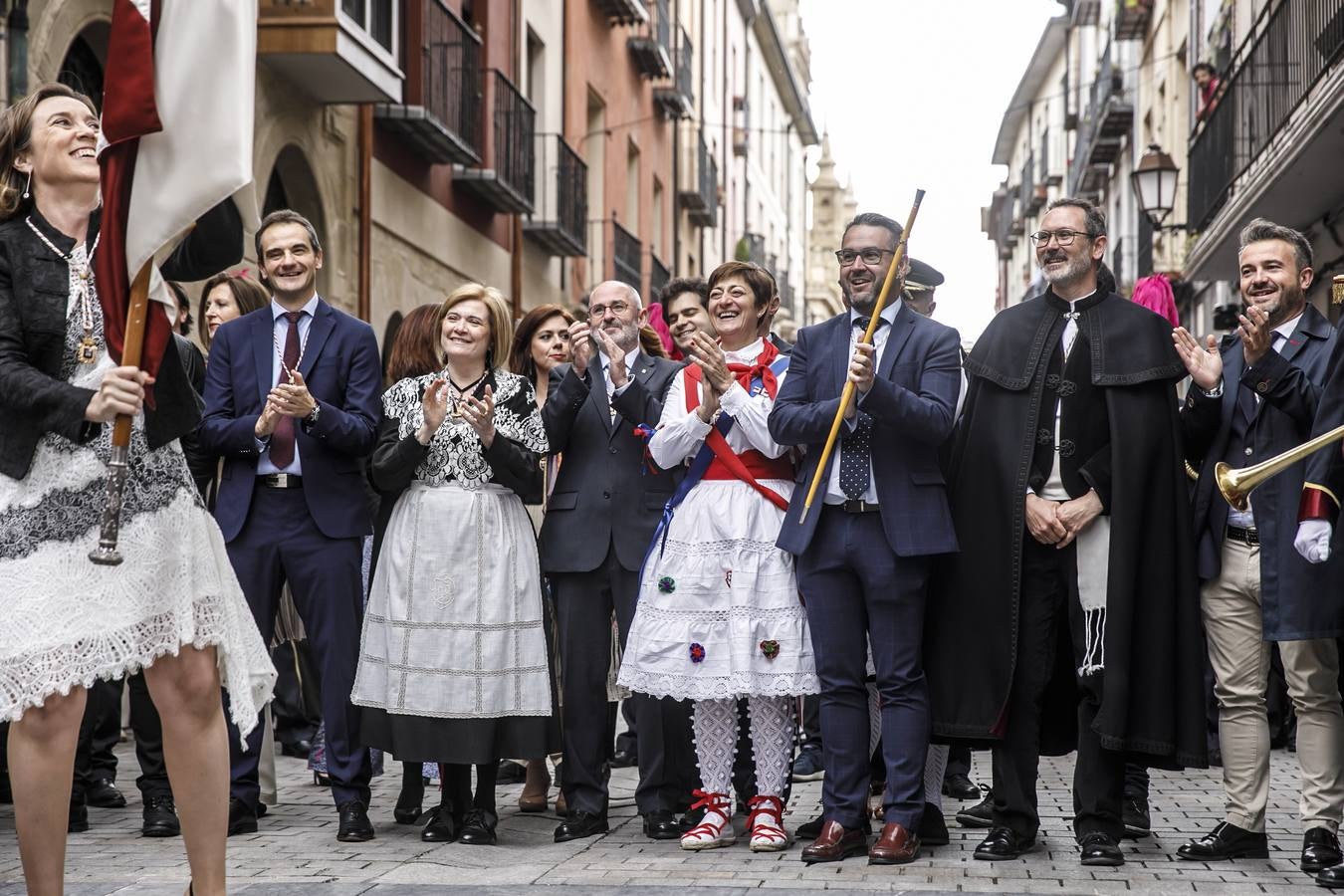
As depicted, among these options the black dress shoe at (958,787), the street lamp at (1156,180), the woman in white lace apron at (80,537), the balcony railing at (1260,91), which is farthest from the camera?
the street lamp at (1156,180)

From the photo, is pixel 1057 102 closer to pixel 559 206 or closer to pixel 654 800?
pixel 559 206

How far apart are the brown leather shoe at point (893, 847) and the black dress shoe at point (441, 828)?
60.5 inches

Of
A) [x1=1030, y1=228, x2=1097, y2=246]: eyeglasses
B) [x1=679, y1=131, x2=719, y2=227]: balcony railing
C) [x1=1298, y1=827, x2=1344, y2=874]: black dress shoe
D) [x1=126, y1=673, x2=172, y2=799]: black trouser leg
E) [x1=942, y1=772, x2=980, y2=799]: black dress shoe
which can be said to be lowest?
[x1=942, y1=772, x2=980, y2=799]: black dress shoe

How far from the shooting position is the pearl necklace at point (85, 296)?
4473mm

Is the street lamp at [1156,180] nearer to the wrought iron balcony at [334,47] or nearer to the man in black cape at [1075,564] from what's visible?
the wrought iron balcony at [334,47]

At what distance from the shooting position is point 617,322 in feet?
22.4

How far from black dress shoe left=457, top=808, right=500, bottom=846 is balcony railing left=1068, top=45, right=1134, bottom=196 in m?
25.6

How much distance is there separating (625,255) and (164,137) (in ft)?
72.9

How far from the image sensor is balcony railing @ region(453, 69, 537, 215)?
59.5 feet

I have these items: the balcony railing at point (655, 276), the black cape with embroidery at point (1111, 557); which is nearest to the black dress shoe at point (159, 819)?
the black cape with embroidery at point (1111, 557)

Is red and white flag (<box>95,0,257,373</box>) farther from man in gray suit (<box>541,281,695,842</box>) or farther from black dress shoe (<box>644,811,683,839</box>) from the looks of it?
black dress shoe (<box>644,811,683,839</box>)

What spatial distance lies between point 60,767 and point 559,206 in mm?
17775

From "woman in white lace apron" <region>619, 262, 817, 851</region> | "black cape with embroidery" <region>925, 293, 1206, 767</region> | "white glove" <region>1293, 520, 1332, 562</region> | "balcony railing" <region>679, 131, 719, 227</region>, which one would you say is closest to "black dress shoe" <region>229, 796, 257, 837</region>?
"woman in white lace apron" <region>619, 262, 817, 851</region>

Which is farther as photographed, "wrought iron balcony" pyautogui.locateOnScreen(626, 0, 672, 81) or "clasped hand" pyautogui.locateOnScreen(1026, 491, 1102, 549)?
"wrought iron balcony" pyautogui.locateOnScreen(626, 0, 672, 81)
